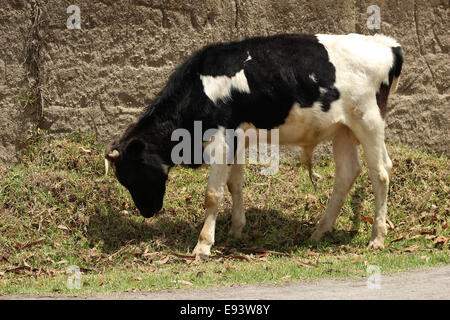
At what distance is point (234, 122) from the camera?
8.52m

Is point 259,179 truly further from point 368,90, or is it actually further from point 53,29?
point 53,29

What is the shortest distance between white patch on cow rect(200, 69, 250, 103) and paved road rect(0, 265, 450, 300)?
2.26 metres

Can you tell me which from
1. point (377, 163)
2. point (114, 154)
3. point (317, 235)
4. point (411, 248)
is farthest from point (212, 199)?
point (411, 248)

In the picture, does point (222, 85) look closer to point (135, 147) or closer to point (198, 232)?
point (135, 147)

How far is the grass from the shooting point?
25.5 ft

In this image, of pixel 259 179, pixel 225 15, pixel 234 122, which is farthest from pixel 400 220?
pixel 225 15

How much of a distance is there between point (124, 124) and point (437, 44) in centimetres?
442

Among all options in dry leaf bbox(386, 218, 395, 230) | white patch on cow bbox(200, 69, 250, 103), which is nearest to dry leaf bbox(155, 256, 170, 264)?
white patch on cow bbox(200, 69, 250, 103)

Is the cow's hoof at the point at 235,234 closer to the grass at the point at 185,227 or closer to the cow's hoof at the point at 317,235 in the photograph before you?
the grass at the point at 185,227

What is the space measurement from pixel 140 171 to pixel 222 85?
1.27m

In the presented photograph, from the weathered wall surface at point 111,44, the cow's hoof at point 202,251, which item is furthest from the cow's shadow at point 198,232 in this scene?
the weathered wall surface at point 111,44

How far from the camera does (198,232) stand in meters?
9.22

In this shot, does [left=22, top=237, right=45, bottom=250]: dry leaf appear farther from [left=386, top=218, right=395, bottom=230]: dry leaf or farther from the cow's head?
[left=386, top=218, right=395, bottom=230]: dry leaf
